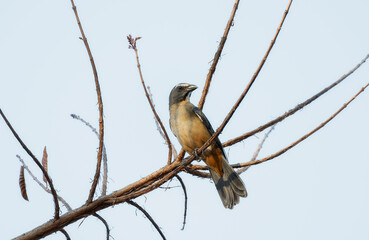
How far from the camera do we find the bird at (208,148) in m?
5.09

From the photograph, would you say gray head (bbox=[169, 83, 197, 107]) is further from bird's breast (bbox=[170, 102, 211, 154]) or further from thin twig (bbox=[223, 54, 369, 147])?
thin twig (bbox=[223, 54, 369, 147])

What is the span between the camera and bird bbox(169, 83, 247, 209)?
5.09m

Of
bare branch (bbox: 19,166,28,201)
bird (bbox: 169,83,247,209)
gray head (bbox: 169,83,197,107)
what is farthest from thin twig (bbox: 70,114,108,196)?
gray head (bbox: 169,83,197,107)

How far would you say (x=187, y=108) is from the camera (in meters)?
5.84

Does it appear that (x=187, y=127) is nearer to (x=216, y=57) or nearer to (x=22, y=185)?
(x=216, y=57)

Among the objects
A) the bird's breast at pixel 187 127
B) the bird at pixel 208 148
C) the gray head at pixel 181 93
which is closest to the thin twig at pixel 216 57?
the bird at pixel 208 148

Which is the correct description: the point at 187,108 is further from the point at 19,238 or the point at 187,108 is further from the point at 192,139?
the point at 19,238

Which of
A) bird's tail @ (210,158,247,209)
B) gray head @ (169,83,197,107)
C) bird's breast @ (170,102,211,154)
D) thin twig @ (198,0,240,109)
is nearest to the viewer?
thin twig @ (198,0,240,109)

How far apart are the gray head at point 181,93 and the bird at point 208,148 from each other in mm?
186

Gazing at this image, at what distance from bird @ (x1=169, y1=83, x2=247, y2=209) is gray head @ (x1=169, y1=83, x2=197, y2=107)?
186 mm

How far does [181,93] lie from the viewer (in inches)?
248

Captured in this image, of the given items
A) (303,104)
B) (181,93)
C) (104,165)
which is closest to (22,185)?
(104,165)

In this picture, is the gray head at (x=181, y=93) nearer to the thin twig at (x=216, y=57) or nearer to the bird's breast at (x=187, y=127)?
the bird's breast at (x=187, y=127)

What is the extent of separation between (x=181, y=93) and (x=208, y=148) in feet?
4.38
